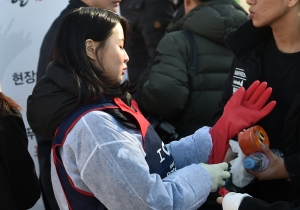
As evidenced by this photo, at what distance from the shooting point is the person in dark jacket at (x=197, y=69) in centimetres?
299

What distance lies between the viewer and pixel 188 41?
118 inches

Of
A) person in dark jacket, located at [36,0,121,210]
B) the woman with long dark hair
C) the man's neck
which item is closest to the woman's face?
the woman with long dark hair

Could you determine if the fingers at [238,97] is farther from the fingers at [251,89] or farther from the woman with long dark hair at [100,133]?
the woman with long dark hair at [100,133]

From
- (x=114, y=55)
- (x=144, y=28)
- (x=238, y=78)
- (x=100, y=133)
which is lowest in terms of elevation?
(x=144, y=28)

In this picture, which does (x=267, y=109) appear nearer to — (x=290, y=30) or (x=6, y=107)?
(x=290, y=30)

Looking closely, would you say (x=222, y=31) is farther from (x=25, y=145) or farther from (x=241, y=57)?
(x=25, y=145)

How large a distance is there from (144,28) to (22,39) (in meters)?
1.05

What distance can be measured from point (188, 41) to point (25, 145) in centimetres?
131

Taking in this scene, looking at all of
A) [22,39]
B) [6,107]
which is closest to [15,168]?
[6,107]

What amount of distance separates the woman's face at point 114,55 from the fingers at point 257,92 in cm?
69

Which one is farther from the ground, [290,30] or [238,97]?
[290,30]

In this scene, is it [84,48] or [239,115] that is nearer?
[84,48]

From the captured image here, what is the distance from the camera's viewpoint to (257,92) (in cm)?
217

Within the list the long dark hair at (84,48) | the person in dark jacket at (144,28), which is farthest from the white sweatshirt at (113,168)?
the person in dark jacket at (144,28)
